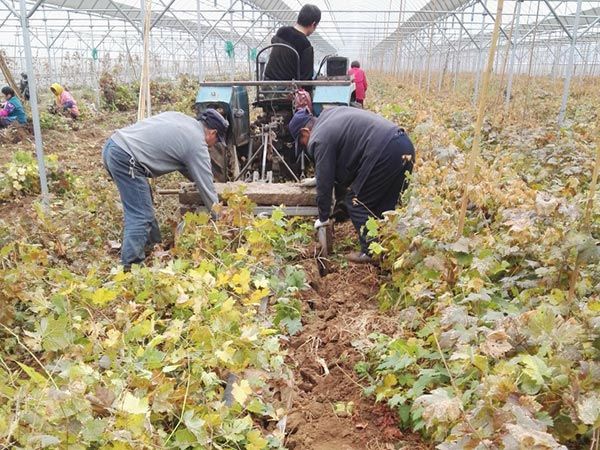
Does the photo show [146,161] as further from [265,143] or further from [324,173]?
[265,143]

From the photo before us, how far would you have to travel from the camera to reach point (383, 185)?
4262 millimetres

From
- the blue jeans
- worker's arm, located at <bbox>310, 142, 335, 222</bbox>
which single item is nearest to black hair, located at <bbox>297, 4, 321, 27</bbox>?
worker's arm, located at <bbox>310, 142, 335, 222</bbox>

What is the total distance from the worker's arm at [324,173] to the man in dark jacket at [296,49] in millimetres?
1999

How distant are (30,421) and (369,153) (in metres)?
3.07

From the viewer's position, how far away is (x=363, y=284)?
156 inches

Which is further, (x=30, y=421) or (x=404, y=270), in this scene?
(x=404, y=270)

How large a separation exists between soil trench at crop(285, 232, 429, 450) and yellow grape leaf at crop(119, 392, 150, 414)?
2.40 ft

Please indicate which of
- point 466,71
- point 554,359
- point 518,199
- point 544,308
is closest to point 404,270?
point 518,199

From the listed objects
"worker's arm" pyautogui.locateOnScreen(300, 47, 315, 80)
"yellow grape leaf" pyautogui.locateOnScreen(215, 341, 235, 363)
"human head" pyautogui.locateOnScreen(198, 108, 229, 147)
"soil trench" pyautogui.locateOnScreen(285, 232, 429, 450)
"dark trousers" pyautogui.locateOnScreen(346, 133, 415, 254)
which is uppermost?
"worker's arm" pyautogui.locateOnScreen(300, 47, 315, 80)

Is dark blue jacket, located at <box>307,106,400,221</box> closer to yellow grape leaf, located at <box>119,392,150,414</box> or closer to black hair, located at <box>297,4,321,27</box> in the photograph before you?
black hair, located at <box>297,4,321,27</box>

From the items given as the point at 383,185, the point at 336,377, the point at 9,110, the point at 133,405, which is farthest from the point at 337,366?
the point at 9,110

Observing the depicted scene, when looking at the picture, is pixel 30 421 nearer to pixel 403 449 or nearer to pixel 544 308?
pixel 403 449

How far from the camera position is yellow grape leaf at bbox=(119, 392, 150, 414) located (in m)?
1.80

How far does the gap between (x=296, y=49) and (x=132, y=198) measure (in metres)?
2.86
